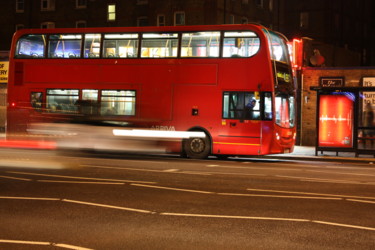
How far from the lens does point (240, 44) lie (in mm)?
20703

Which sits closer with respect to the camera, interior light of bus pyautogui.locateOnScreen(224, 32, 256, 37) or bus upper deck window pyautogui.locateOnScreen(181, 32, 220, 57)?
interior light of bus pyautogui.locateOnScreen(224, 32, 256, 37)

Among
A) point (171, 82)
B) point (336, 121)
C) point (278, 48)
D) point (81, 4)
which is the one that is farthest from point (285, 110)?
point (81, 4)

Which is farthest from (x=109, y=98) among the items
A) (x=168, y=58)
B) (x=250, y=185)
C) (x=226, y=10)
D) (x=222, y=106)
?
(x=226, y=10)

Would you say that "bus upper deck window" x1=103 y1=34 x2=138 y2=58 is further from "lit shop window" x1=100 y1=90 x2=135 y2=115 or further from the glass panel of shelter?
the glass panel of shelter

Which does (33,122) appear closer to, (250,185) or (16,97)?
(16,97)

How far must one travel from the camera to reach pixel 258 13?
51344 millimetres

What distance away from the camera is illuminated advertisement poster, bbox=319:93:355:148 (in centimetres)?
2411

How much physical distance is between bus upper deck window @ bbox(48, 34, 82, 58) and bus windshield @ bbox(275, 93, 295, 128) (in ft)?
27.1

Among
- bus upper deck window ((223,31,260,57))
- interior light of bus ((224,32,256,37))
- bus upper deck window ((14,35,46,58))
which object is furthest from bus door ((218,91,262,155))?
bus upper deck window ((14,35,46,58))

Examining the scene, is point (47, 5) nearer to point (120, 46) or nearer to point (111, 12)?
point (111, 12)

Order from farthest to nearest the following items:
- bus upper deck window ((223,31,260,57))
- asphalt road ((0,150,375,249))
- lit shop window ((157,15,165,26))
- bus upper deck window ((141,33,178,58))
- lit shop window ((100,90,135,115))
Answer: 1. lit shop window ((157,15,165,26))
2. lit shop window ((100,90,135,115))
3. bus upper deck window ((141,33,178,58))
4. bus upper deck window ((223,31,260,57))
5. asphalt road ((0,150,375,249))

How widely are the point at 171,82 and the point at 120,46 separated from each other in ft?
8.42

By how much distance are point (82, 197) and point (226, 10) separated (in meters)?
37.0

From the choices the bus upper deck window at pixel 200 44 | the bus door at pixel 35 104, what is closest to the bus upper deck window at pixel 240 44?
the bus upper deck window at pixel 200 44
